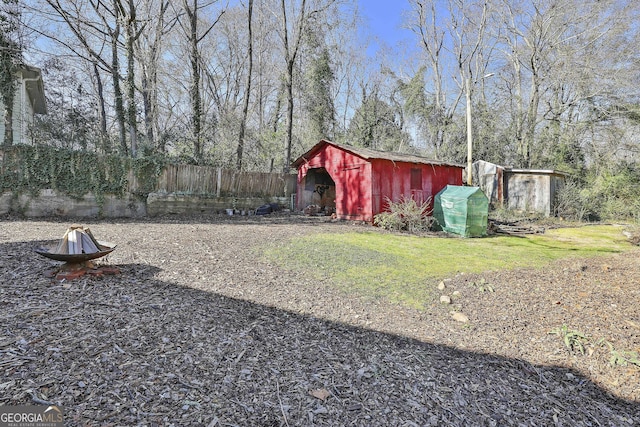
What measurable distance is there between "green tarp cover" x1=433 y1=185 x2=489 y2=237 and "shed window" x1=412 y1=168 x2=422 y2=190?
4.83ft

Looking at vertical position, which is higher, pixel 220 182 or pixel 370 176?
pixel 370 176

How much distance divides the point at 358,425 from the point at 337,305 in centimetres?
177

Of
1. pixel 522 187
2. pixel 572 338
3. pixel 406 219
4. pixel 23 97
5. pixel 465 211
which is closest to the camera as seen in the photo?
pixel 572 338

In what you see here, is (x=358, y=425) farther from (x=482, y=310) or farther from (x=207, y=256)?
(x=207, y=256)

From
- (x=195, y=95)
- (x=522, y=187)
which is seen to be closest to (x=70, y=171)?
(x=195, y=95)

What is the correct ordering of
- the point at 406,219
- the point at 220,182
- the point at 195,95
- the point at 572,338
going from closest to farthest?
the point at 572,338, the point at 406,219, the point at 220,182, the point at 195,95

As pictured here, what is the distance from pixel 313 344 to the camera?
2.87m

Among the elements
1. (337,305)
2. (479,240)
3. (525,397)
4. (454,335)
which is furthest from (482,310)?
(479,240)

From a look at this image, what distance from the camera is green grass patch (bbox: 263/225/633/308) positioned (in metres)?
4.55

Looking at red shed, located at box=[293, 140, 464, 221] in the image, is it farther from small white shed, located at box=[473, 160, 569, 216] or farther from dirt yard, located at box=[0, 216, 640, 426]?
dirt yard, located at box=[0, 216, 640, 426]

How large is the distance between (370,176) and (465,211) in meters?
3.26

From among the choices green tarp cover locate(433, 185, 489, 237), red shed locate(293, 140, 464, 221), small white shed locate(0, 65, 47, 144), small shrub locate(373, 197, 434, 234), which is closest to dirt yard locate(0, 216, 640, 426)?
green tarp cover locate(433, 185, 489, 237)

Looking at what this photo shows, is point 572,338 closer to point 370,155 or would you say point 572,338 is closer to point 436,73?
point 370,155

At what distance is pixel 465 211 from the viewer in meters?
9.70
